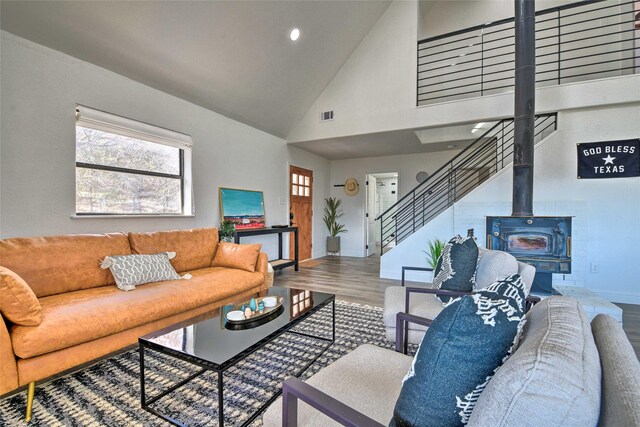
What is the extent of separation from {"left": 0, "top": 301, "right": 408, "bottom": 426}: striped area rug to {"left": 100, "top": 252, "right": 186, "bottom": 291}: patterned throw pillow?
0.57 meters

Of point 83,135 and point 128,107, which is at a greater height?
point 128,107

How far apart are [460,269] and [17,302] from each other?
271 cm

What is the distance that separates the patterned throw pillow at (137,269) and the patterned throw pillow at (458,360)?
2486 mm

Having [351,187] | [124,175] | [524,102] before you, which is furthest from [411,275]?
[124,175]

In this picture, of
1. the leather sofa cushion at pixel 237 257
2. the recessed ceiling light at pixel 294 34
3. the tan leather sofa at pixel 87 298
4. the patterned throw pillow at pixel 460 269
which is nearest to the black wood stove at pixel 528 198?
the patterned throw pillow at pixel 460 269

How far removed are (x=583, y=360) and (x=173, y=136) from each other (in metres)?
4.13

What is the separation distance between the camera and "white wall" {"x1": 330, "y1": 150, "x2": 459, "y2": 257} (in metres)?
6.66

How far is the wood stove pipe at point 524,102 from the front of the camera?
10.8 ft

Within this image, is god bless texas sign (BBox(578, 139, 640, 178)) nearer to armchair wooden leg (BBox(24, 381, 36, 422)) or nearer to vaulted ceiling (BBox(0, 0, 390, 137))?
vaulted ceiling (BBox(0, 0, 390, 137))

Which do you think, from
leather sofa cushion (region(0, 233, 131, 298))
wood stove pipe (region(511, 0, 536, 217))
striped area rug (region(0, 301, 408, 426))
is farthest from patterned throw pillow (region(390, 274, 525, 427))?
wood stove pipe (region(511, 0, 536, 217))

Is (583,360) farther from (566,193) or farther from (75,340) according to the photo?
(566,193)

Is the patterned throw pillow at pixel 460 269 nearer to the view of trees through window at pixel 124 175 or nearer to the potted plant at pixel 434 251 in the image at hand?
the potted plant at pixel 434 251

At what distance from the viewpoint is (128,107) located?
3295 mm

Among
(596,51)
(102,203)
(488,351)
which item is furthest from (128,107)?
(596,51)
